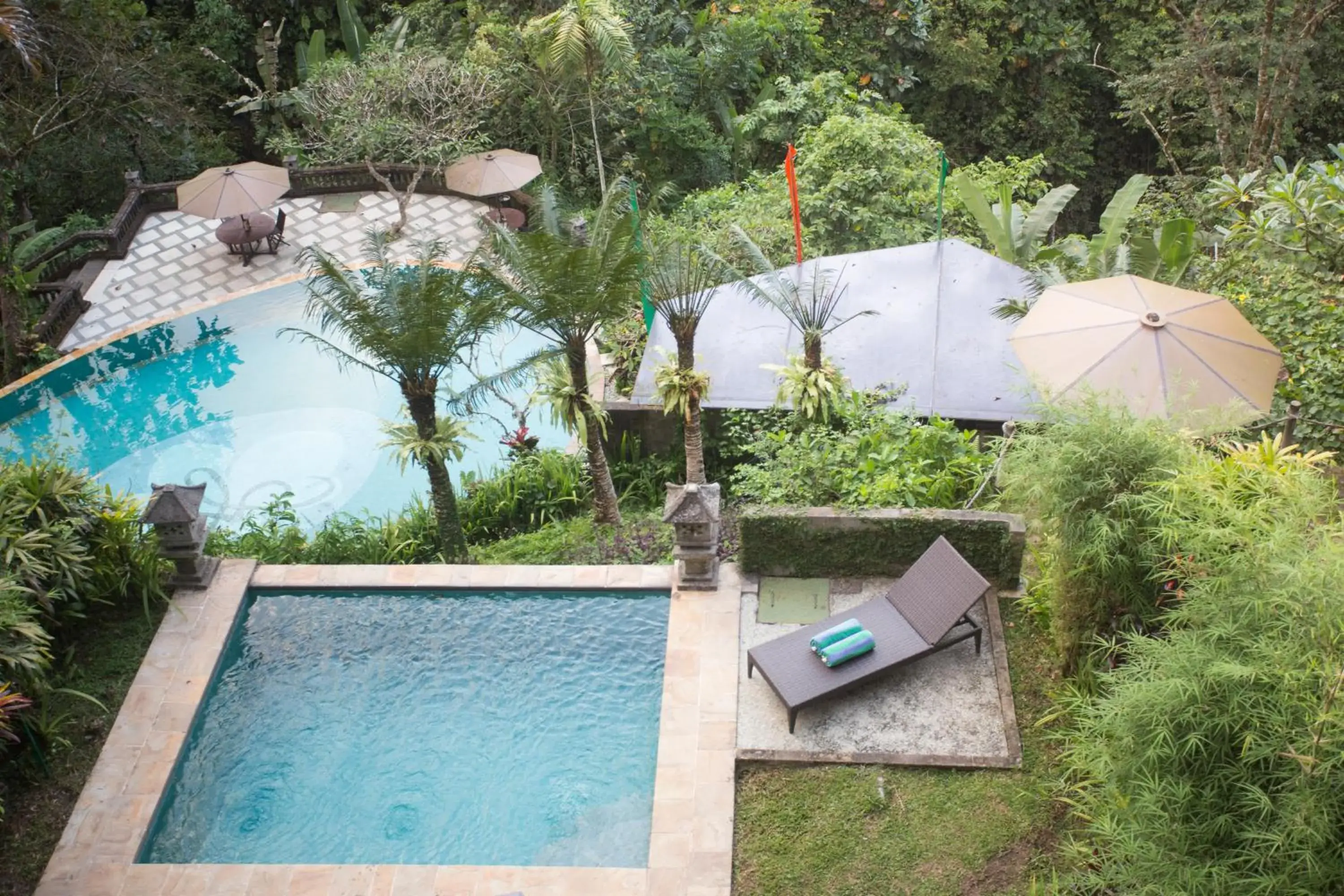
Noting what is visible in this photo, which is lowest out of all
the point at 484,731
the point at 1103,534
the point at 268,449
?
the point at 268,449

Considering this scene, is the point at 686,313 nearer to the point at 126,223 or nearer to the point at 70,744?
the point at 70,744

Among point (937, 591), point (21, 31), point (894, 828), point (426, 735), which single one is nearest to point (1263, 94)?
point (937, 591)

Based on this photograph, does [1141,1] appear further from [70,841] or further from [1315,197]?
[70,841]

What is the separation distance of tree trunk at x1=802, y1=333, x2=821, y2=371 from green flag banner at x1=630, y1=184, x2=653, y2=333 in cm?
170

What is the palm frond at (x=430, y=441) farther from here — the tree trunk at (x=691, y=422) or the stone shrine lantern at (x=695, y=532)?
the stone shrine lantern at (x=695, y=532)

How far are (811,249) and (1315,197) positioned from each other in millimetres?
6672

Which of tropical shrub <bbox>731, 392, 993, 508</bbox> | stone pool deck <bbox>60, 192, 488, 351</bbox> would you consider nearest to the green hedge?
tropical shrub <bbox>731, 392, 993, 508</bbox>

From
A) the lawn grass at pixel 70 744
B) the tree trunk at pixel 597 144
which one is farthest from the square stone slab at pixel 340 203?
the lawn grass at pixel 70 744

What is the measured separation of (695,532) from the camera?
10086mm

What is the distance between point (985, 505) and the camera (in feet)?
34.7

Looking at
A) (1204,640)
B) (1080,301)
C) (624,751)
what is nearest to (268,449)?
(624,751)

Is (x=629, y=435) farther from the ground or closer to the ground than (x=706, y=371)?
closer to the ground

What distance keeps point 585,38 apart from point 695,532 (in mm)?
10257

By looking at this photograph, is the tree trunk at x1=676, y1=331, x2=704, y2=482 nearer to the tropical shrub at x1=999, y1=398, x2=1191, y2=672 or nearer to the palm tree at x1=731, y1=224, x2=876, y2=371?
the palm tree at x1=731, y1=224, x2=876, y2=371
